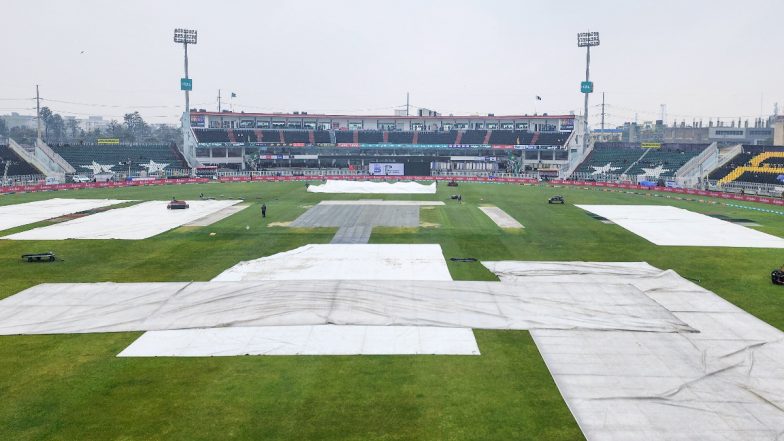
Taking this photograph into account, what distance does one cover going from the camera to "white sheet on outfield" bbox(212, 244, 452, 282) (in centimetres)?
3028

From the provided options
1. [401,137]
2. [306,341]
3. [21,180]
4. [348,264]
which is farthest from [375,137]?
[306,341]

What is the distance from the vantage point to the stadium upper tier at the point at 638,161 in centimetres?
10619

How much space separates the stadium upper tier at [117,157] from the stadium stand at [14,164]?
994 cm

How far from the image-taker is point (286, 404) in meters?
15.9

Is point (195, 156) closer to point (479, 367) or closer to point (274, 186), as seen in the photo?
point (274, 186)

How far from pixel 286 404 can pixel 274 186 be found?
7819 cm

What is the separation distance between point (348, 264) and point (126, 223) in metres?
26.5

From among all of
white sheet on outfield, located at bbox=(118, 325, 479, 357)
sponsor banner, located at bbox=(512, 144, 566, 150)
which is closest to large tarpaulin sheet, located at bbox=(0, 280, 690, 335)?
white sheet on outfield, located at bbox=(118, 325, 479, 357)

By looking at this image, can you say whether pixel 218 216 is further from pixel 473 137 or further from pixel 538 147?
pixel 473 137

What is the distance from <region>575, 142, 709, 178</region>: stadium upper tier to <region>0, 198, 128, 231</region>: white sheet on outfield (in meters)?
91.8

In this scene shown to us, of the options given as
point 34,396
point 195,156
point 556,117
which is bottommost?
point 34,396

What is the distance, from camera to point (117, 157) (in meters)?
118

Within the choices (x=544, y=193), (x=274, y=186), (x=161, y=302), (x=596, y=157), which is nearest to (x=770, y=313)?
(x=161, y=302)

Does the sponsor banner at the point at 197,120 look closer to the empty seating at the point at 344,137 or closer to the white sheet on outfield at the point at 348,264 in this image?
the empty seating at the point at 344,137
